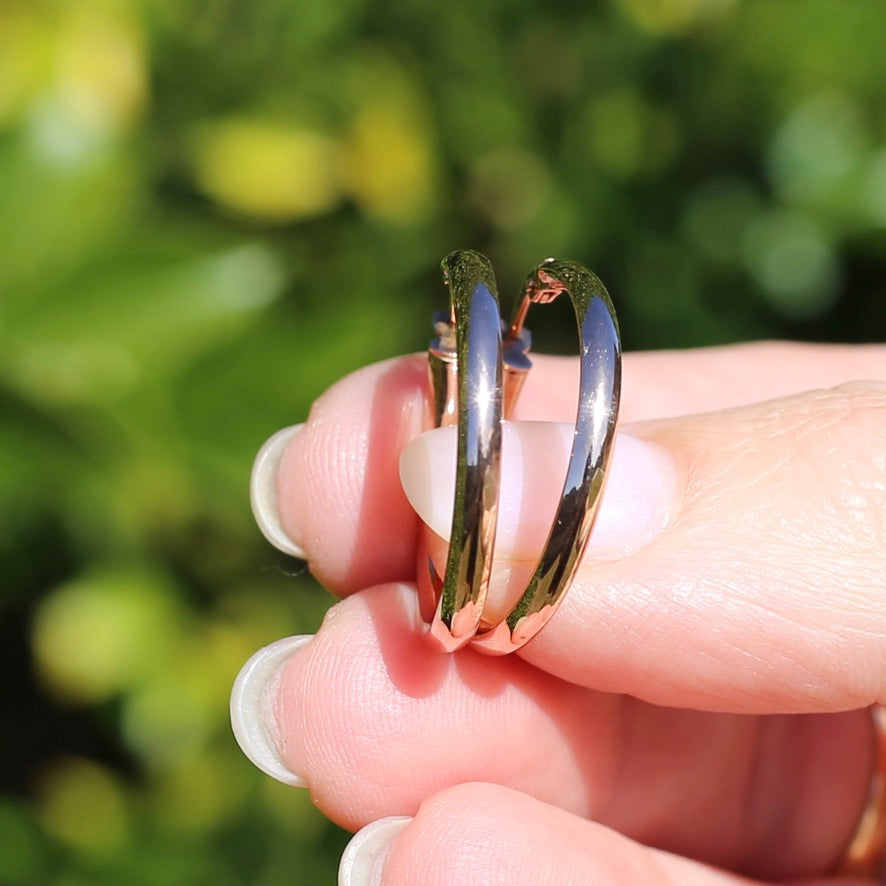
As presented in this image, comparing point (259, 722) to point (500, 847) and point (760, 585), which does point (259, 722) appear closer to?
point (500, 847)

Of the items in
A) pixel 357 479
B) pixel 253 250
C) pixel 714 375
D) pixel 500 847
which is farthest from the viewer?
pixel 253 250

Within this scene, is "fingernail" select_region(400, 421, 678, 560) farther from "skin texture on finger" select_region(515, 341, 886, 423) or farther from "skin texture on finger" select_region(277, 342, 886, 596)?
"skin texture on finger" select_region(515, 341, 886, 423)

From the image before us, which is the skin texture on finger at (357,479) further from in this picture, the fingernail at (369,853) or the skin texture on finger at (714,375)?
the fingernail at (369,853)

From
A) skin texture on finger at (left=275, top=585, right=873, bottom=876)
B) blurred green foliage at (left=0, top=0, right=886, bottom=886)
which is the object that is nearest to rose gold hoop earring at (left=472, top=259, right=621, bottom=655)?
skin texture on finger at (left=275, top=585, right=873, bottom=876)

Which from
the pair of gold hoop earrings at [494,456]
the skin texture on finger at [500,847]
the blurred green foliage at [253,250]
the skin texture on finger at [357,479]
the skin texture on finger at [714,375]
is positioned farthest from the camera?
the blurred green foliage at [253,250]

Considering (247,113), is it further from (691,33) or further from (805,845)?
(805,845)

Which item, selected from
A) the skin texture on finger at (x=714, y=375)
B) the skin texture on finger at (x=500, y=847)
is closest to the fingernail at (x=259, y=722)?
the skin texture on finger at (x=500, y=847)

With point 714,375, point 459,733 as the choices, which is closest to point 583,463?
point 459,733

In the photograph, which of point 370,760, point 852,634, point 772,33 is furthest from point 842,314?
point 370,760
